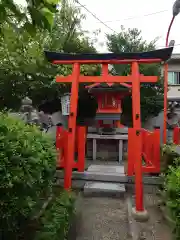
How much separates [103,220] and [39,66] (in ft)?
18.5

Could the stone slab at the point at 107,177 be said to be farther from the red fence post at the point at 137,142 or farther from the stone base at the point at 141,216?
the stone base at the point at 141,216

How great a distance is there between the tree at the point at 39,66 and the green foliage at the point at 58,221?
4431 millimetres

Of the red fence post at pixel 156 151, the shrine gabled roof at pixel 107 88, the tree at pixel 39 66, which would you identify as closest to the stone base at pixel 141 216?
Result: the red fence post at pixel 156 151

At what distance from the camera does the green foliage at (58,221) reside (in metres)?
2.69

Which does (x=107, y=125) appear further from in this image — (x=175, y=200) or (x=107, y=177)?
(x=175, y=200)

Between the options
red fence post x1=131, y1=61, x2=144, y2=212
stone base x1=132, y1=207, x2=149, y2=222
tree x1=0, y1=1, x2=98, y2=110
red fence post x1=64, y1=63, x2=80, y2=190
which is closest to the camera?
stone base x1=132, y1=207, x2=149, y2=222

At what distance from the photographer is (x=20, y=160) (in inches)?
93.4

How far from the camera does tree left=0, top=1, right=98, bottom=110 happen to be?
793 cm

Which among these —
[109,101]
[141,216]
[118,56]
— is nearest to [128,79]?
[118,56]

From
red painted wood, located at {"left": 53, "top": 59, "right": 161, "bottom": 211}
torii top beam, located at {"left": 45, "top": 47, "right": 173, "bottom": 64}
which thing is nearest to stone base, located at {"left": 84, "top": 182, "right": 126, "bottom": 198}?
red painted wood, located at {"left": 53, "top": 59, "right": 161, "bottom": 211}

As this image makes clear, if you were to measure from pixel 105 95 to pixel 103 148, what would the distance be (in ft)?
7.15

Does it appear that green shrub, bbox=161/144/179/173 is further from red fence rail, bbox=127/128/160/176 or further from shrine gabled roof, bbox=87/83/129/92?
shrine gabled roof, bbox=87/83/129/92

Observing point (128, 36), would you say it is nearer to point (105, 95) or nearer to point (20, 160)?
point (105, 95)

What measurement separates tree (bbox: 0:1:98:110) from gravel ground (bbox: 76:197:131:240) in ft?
14.2
